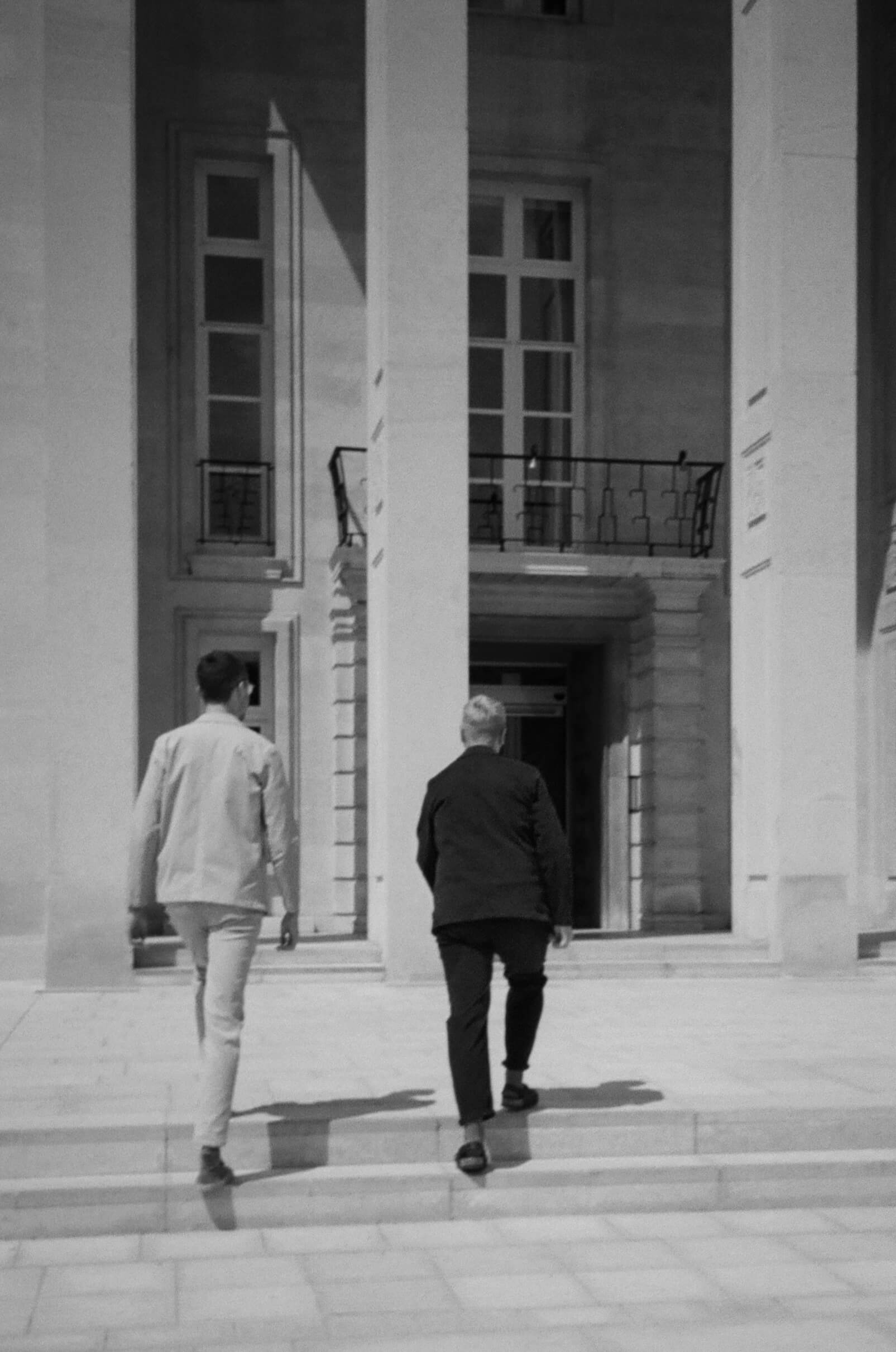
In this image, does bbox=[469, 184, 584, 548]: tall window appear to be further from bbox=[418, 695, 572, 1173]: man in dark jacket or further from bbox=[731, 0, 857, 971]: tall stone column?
bbox=[418, 695, 572, 1173]: man in dark jacket

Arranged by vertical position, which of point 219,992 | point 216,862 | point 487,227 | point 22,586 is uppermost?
point 487,227

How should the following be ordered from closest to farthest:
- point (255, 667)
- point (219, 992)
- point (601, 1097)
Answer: point (219, 992) < point (601, 1097) < point (255, 667)

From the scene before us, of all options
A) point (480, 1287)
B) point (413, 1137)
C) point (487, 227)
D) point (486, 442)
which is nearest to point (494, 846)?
point (413, 1137)

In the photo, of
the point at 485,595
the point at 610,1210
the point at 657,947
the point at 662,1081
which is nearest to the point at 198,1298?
the point at 610,1210

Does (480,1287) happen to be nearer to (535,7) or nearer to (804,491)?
(804,491)

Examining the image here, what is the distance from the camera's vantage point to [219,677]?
7516 mm

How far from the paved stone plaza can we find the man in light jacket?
25.9 inches

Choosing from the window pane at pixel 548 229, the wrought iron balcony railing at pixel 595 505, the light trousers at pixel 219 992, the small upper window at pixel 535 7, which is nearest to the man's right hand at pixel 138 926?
the light trousers at pixel 219 992

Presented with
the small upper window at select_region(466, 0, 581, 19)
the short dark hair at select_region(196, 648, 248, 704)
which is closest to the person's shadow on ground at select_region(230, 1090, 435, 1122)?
the short dark hair at select_region(196, 648, 248, 704)

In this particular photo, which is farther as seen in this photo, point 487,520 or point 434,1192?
point 487,520

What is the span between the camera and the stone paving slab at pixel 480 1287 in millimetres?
5613

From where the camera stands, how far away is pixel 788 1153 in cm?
792

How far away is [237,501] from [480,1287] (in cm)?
1334

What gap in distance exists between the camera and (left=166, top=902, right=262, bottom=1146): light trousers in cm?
707
